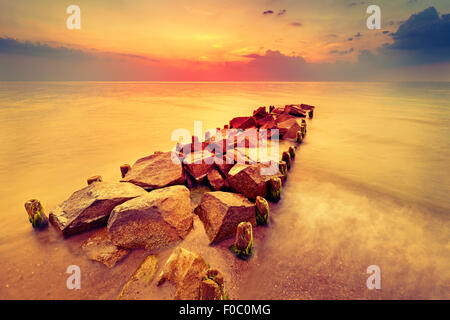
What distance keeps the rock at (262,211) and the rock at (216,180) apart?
4.18 ft

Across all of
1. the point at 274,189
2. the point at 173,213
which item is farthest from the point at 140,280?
the point at 274,189

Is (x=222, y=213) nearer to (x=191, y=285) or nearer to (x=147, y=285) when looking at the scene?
(x=191, y=285)

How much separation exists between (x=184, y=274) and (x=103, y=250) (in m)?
1.62

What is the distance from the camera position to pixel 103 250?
11.0 ft

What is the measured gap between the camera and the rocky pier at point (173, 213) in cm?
284

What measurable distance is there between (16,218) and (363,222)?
7.58m

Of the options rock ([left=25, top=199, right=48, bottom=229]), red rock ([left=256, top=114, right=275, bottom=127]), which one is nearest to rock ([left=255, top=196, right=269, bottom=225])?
rock ([left=25, top=199, right=48, bottom=229])

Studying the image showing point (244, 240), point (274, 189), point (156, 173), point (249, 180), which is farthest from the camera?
point (156, 173)

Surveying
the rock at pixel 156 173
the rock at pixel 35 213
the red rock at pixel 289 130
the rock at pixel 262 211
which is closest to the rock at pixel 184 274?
the rock at pixel 262 211

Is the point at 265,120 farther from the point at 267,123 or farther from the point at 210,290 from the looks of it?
the point at 210,290

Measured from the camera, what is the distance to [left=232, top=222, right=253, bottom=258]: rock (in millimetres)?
3203

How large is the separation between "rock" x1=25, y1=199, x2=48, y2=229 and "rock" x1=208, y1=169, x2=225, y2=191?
139 inches

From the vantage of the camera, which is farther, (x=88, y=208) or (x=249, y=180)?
(x=249, y=180)
